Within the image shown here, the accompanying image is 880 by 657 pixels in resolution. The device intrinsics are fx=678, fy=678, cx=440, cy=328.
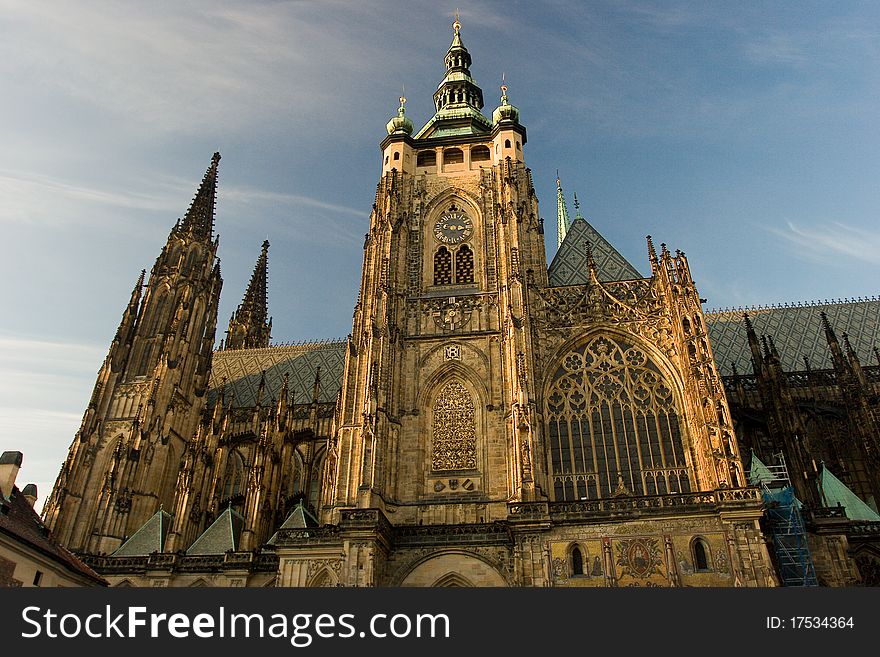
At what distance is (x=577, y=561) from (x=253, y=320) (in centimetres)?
4534

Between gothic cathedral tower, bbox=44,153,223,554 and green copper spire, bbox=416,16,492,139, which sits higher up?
green copper spire, bbox=416,16,492,139

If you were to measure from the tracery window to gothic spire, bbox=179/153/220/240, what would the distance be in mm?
30873

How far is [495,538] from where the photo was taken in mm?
26312

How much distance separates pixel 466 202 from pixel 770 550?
866 inches

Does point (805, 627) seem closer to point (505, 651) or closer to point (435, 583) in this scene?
point (505, 651)

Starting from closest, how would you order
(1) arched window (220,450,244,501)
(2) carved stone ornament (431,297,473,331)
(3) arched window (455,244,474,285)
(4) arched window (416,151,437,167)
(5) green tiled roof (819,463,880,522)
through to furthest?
(5) green tiled roof (819,463,880,522) < (2) carved stone ornament (431,297,473,331) < (3) arched window (455,244,474,285) < (4) arched window (416,151,437,167) < (1) arched window (220,450,244,501)

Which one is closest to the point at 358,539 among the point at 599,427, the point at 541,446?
the point at 541,446

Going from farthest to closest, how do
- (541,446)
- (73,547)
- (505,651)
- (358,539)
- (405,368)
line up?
(73,547)
(405,368)
(541,446)
(358,539)
(505,651)

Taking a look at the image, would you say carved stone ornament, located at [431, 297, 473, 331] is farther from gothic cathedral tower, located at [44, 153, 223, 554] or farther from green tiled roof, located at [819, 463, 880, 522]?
gothic cathedral tower, located at [44, 153, 223, 554]

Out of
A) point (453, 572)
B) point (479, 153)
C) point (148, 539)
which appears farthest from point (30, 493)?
point (479, 153)

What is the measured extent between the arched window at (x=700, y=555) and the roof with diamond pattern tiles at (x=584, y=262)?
13829 mm

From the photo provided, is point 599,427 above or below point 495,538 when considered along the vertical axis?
above

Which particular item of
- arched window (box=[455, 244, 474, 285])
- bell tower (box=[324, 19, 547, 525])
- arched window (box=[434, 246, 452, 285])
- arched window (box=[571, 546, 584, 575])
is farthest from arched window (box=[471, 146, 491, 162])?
arched window (box=[571, 546, 584, 575])

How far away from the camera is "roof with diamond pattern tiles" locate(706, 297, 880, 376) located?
40.2 meters
